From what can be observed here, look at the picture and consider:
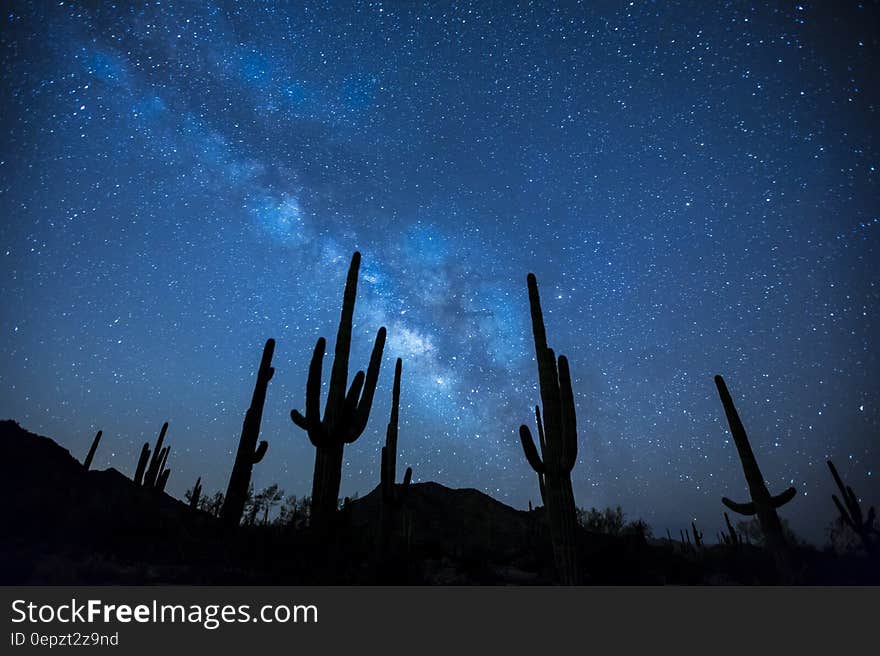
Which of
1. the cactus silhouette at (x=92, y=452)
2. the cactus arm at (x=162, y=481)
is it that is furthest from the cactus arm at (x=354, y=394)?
the cactus silhouette at (x=92, y=452)

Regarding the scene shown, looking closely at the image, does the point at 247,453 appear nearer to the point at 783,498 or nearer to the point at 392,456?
the point at 392,456

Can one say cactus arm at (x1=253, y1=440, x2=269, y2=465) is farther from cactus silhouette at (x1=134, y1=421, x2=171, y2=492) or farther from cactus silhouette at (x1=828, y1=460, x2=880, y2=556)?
cactus silhouette at (x1=828, y1=460, x2=880, y2=556)

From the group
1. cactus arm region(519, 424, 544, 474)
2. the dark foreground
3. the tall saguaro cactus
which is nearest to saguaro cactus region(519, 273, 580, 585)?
cactus arm region(519, 424, 544, 474)

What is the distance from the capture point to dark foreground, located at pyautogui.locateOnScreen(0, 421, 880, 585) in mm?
6118

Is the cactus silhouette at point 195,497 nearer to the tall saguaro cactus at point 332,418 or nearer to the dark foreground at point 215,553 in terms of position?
the dark foreground at point 215,553

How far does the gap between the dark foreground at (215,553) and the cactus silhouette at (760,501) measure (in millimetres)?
1160

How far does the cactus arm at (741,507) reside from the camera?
1029cm

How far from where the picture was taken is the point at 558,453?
7.64 metres

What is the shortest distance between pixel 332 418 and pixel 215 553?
2949 millimetres
